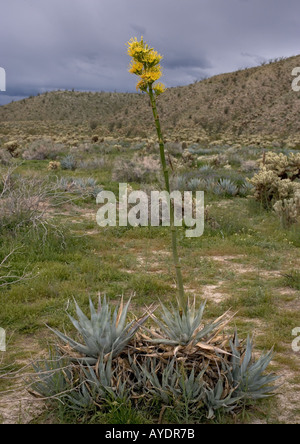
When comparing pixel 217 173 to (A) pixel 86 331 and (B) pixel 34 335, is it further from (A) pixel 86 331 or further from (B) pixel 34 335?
(A) pixel 86 331

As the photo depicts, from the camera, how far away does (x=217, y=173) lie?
45.7 feet

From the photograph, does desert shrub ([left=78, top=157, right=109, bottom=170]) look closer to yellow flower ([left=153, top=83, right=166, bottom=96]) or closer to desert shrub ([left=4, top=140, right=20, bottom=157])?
desert shrub ([left=4, top=140, right=20, bottom=157])

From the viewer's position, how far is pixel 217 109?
1918 inches

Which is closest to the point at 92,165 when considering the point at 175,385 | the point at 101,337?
the point at 101,337

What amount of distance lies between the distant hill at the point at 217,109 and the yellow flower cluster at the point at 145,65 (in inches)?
1286

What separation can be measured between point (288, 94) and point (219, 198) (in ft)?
122

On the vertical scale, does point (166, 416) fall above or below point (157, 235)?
below

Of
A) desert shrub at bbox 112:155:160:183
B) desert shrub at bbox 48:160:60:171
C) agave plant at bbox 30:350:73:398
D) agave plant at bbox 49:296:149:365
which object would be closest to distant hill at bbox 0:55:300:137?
desert shrub at bbox 48:160:60:171

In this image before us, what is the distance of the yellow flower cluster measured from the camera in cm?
270

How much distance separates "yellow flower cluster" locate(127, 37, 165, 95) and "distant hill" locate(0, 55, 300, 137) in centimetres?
3265

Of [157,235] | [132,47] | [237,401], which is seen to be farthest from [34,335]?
[157,235]

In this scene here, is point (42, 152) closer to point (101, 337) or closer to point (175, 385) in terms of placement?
point (101, 337)

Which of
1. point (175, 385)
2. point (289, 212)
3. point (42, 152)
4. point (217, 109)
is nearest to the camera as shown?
point (175, 385)

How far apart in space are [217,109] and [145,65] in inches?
1894
